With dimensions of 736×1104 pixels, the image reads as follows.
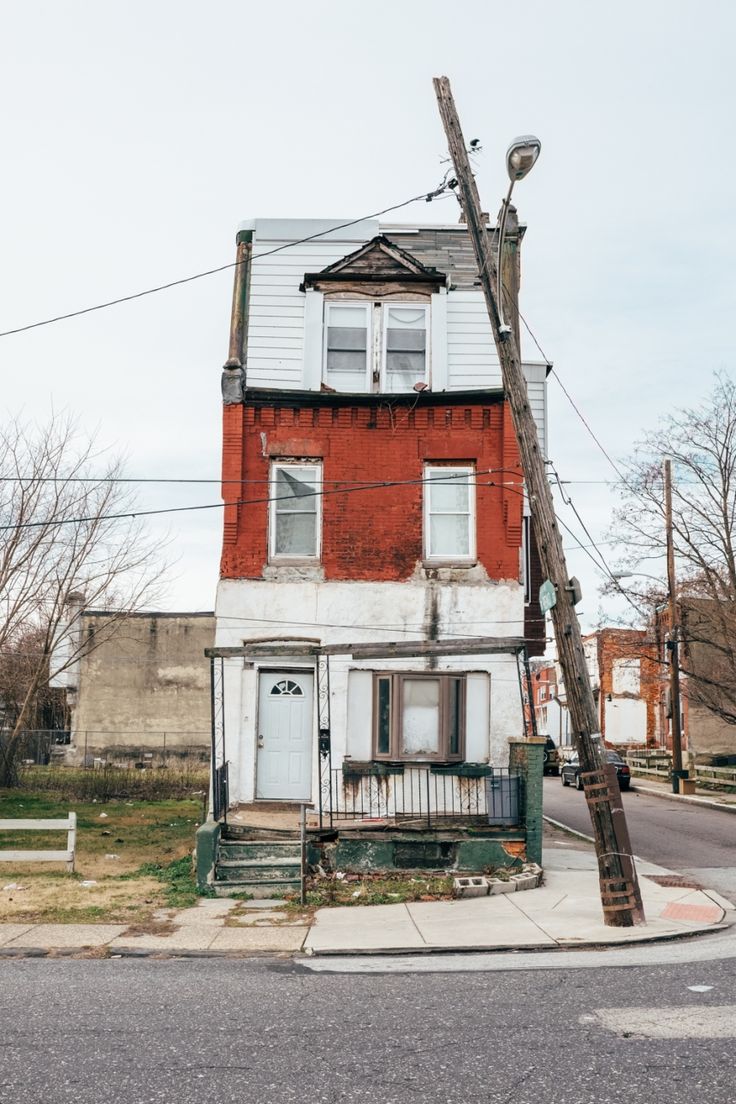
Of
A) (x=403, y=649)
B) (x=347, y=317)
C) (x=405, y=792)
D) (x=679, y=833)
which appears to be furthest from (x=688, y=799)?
(x=347, y=317)

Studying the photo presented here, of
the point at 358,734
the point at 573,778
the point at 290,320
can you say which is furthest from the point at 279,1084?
the point at 573,778

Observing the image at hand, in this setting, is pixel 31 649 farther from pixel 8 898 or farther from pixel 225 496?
pixel 8 898

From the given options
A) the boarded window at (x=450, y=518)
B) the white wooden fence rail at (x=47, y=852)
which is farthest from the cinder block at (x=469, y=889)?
the boarded window at (x=450, y=518)

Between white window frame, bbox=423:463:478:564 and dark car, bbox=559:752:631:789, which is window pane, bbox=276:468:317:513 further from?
dark car, bbox=559:752:631:789

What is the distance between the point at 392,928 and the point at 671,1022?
4.68 m

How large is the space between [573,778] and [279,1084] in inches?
1387

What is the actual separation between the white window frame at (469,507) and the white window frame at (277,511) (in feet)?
6.06

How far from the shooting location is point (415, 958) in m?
9.55

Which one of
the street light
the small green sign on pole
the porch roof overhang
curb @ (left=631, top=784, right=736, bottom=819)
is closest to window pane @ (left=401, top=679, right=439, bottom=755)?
the porch roof overhang

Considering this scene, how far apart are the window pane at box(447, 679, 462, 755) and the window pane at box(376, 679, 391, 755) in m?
0.99

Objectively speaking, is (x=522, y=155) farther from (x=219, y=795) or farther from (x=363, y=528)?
(x=219, y=795)

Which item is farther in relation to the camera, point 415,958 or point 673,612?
point 673,612

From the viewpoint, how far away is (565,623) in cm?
1102

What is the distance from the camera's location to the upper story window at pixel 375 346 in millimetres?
18234
